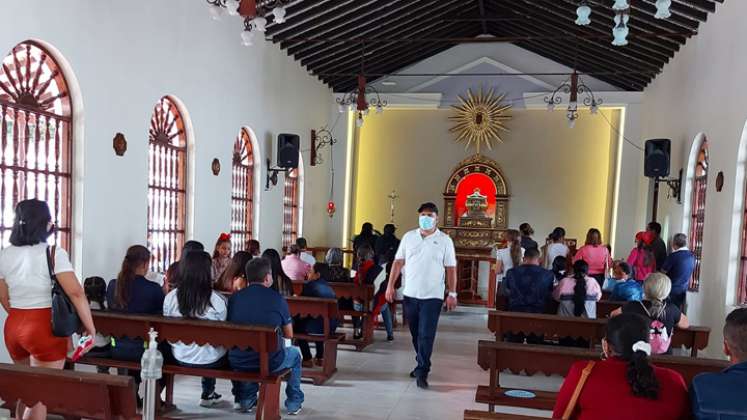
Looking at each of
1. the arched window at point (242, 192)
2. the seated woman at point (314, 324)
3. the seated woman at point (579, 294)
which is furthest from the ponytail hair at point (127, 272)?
the arched window at point (242, 192)

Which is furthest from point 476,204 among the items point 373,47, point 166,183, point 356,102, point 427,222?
point 427,222

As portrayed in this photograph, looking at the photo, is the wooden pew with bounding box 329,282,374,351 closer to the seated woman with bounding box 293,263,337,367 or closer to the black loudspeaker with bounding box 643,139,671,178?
the seated woman with bounding box 293,263,337,367

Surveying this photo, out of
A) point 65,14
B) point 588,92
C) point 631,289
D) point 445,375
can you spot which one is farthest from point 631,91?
point 65,14

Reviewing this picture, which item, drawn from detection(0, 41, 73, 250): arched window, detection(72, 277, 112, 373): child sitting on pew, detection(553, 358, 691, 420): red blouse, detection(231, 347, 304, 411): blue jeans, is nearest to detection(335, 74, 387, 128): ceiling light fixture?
detection(0, 41, 73, 250): arched window

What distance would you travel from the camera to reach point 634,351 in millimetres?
2414

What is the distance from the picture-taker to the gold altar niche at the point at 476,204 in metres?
13.6

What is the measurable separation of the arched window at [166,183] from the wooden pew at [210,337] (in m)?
3.10

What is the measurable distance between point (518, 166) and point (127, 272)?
1080 centimetres

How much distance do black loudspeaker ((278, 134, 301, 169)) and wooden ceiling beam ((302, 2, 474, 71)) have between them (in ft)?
7.55

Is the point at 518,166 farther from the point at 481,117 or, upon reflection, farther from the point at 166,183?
the point at 166,183

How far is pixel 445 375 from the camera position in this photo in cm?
609

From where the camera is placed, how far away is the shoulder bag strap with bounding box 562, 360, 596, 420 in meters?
2.43

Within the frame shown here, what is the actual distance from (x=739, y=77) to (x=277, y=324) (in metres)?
6.08

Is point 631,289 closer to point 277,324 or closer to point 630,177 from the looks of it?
point 277,324
